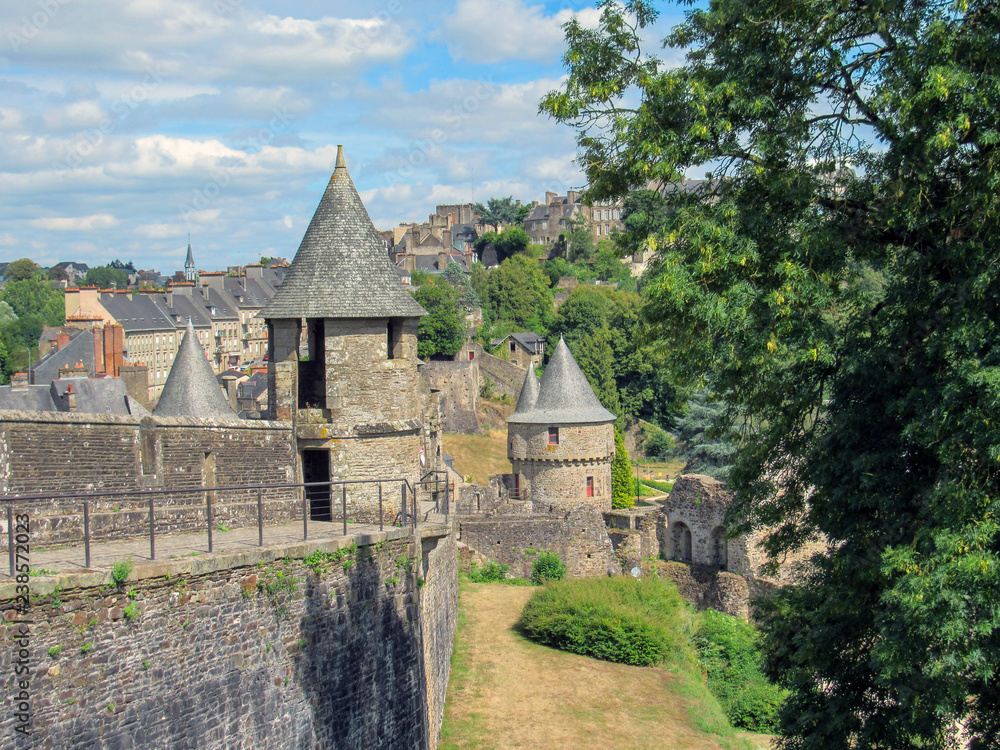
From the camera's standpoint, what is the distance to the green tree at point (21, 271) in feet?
431

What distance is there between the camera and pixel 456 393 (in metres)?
68.1

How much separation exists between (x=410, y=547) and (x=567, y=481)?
26.3 metres

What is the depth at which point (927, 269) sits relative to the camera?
8508 millimetres

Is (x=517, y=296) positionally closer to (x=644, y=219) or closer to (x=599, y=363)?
(x=599, y=363)

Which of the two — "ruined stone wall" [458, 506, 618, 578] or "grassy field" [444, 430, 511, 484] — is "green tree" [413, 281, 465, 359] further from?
"ruined stone wall" [458, 506, 618, 578]

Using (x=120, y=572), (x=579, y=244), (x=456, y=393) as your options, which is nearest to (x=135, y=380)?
(x=120, y=572)

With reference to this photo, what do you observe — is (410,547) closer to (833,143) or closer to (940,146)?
(833,143)

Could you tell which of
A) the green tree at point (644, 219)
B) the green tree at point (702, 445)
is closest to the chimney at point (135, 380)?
the green tree at point (702, 445)

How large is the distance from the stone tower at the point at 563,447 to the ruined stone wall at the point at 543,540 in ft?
20.9

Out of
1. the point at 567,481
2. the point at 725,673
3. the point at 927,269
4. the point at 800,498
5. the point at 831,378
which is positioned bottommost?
the point at 725,673

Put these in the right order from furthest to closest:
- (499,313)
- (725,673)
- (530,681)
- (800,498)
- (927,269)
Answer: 1. (499,313)
2. (725,673)
3. (530,681)
4. (800,498)
5. (927,269)

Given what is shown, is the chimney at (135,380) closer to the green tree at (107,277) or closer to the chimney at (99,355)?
the chimney at (99,355)

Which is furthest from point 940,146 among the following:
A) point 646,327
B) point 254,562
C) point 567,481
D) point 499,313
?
point 499,313

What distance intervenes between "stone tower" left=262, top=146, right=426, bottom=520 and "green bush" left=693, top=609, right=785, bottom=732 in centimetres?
961
